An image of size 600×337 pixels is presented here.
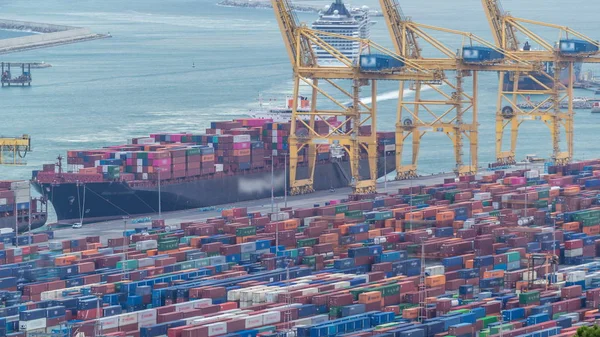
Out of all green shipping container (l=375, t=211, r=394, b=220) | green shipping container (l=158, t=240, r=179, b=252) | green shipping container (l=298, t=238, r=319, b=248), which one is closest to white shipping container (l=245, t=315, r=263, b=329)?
green shipping container (l=158, t=240, r=179, b=252)

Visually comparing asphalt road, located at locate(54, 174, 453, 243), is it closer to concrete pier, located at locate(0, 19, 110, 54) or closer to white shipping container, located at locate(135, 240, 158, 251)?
white shipping container, located at locate(135, 240, 158, 251)

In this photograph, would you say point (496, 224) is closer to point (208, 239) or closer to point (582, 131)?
point (208, 239)

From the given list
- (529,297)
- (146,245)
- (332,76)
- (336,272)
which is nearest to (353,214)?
(146,245)

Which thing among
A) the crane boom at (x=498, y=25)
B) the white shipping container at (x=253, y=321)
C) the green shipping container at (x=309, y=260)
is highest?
the crane boom at (x=498, y=25)

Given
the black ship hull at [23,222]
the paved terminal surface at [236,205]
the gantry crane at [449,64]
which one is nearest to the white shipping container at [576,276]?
the paved terminal surface at [236,205]

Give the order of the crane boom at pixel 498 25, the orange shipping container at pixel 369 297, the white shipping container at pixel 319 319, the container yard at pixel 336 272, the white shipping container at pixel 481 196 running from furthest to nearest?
1. the crane boom at pixel 498 25
2. the white shipping container at pixel 481 196
3. the orange shipping container at pixel 369 297
4. the white shipping container at pixel 319 319
5. the container yard at pixel 336 272

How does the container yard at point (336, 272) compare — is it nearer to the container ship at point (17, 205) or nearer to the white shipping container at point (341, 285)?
the white shipping container at point (341, 285)

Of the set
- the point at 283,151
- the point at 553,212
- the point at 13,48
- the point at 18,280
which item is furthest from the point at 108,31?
the point at 18,280
